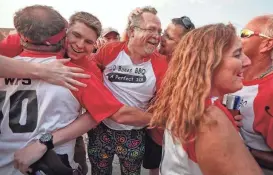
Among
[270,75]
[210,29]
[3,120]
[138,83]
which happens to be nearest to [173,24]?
[138,83]

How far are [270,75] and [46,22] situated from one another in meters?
1.82

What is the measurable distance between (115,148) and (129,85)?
0.64 metres

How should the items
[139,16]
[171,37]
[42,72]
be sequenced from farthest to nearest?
[171,37]
[139,16]
[42,72]

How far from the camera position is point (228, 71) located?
156cm

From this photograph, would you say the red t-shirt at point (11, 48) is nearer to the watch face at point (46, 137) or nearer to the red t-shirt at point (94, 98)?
the red t-shirt at point (94, 98)

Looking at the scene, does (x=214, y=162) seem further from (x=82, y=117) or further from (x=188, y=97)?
(x=82, y=117)

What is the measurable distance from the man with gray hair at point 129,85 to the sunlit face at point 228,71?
1.06 m

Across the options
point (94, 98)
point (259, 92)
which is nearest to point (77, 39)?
point (94, 98)

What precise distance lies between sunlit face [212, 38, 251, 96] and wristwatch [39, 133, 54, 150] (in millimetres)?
1064

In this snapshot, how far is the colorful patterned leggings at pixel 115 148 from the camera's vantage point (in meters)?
2.67

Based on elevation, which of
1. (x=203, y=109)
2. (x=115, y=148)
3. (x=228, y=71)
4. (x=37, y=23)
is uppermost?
(x=37, y=23)

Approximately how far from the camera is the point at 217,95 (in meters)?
1.65

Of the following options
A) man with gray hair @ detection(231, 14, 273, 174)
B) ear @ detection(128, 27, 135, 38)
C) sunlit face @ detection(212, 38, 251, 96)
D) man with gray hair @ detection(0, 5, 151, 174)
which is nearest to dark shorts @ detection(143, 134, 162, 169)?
man with gray hair @ detection(231, 14, 273, 174)

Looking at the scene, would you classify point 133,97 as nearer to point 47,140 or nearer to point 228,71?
point 47,140
